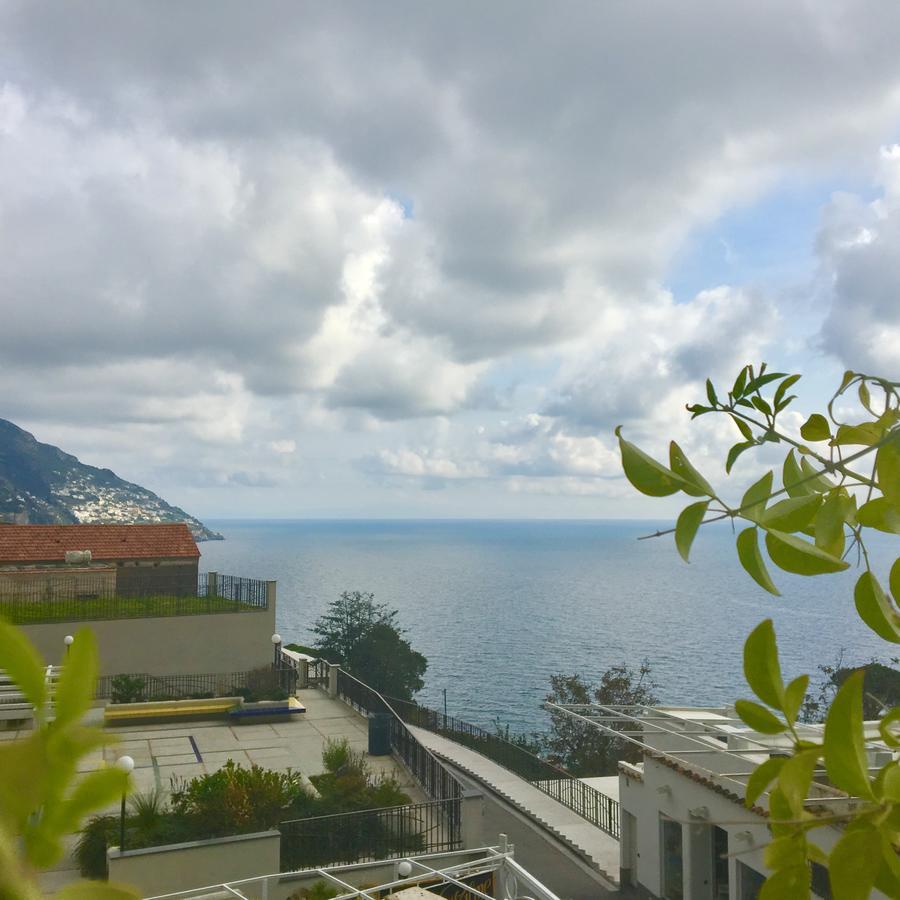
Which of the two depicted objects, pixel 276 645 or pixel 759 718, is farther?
pixel 276 645

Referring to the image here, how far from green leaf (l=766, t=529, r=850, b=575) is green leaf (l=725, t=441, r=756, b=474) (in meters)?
0.32

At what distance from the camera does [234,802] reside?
12.8m

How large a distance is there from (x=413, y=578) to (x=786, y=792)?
578 feet

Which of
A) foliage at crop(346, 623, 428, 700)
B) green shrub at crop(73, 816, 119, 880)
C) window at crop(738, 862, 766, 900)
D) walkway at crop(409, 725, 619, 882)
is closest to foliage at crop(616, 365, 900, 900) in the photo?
green shrub at crop(73, 816, 119, 880)

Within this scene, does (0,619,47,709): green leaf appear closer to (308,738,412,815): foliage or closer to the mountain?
(308,738,412,815): foliage

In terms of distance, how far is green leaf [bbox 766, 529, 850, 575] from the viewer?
35.7 inches

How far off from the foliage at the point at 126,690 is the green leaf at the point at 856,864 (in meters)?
22.0

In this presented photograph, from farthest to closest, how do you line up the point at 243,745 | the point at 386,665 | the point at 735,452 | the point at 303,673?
the point at 386,665 → the point at 303,673 → the point at 243,745 → the point at 735,452

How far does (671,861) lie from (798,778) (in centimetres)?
1817

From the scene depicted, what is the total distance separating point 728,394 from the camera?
130cm

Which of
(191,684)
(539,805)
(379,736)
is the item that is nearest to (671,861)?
(379,736)

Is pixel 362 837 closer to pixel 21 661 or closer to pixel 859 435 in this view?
pixel 859 435

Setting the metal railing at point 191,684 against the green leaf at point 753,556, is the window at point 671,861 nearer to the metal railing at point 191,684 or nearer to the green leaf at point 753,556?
the metal railing at point 191,684

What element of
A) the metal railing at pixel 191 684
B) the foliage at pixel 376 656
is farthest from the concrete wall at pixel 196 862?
the foliage at pixel 376 656
